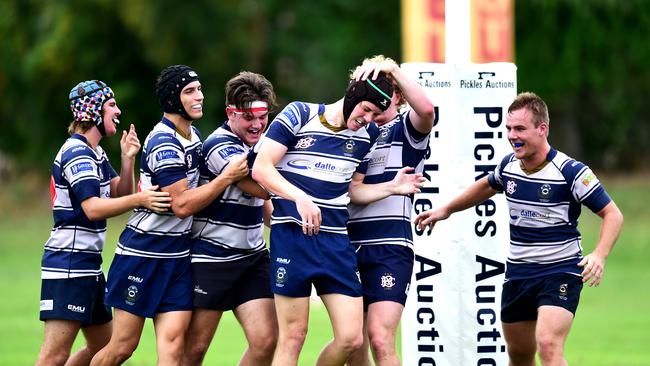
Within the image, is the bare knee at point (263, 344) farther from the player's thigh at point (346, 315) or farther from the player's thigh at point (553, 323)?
the player's thigh at point (553, 323)

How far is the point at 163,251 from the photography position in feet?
28.1

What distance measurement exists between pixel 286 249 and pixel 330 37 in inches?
1183

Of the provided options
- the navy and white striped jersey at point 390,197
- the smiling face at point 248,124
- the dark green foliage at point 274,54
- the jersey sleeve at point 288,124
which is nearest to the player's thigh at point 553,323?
the navy and white striped jersey at point 390,197

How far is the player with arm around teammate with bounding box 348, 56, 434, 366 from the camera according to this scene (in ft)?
27.6

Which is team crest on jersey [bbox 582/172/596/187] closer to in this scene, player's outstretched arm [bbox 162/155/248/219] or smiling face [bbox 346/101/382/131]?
smiling face [bbox 346/101/382/131]

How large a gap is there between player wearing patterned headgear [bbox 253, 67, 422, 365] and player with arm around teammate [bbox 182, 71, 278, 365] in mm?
397

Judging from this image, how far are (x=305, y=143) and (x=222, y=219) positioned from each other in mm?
902

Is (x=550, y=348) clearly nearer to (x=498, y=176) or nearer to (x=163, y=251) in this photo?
(x=498, y=176)

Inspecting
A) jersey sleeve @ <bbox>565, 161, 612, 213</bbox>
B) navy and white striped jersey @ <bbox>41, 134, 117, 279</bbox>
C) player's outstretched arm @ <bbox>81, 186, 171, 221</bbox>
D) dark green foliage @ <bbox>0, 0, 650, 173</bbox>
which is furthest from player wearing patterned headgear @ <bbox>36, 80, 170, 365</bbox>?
dark green foliage @ <bbox>0, 0, 650, 173</bbox>

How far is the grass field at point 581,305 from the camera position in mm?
14375

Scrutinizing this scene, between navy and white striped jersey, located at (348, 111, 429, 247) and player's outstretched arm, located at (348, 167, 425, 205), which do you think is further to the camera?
navy and white striped jersey, located at (348, 111, 429, 247)

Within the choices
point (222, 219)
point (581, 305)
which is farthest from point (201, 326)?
point (581, 305)

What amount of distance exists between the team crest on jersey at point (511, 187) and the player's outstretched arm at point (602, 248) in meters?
0.64

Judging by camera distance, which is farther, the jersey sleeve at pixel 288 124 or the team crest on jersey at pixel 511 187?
the team crest on jersey at pixel 511 187
